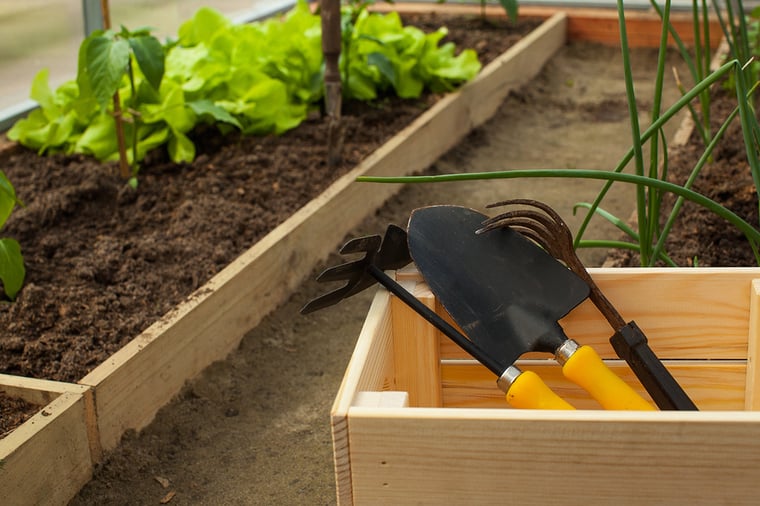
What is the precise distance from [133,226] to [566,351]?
→ 57.5 inches

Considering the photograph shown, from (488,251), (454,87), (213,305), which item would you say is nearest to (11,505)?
(213,305)

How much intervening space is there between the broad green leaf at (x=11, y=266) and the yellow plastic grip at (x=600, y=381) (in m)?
1.17

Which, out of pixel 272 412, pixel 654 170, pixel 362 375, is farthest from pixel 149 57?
pixel 362 375

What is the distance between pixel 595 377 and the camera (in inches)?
38.9

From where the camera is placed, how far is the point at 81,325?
1.79m

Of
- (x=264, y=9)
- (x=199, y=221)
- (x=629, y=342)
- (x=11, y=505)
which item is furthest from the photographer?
(x=264, y=9)

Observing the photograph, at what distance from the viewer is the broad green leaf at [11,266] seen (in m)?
1.76

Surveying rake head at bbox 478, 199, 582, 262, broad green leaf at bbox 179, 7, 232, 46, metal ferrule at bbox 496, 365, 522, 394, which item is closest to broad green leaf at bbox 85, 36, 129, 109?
broad green leaf at bbox 179, 7, 232, 46

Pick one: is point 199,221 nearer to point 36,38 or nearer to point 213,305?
point 213,305

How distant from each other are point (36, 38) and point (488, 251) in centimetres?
226

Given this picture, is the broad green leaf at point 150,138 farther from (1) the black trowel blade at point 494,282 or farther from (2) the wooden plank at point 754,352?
(2) the wooden plank at point 754,352

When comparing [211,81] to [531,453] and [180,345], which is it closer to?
[180,345]

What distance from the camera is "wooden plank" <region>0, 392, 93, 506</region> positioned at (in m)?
1.38

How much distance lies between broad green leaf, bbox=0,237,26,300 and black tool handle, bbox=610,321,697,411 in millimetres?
1199
